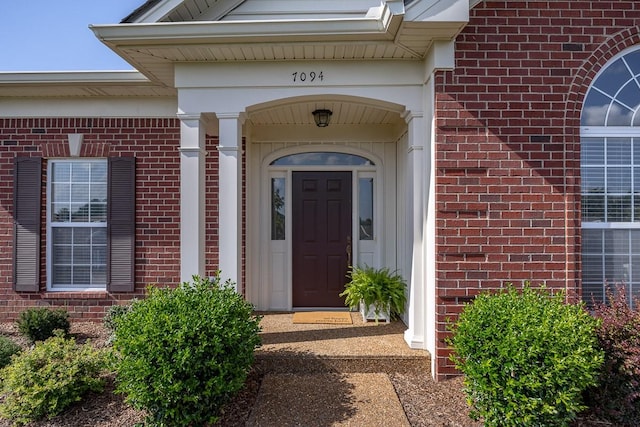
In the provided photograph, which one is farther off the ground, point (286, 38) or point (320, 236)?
point (286, 38)

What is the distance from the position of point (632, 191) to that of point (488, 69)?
6.16 feet

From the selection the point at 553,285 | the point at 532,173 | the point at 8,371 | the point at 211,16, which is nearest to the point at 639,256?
the point at 553,285

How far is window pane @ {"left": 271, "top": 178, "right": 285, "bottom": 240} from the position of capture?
579cm

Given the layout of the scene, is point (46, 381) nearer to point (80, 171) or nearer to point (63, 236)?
point (63, 236)

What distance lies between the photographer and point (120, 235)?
5.32 metres

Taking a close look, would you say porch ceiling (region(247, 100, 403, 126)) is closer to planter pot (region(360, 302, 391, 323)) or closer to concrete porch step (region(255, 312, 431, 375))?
planter pot (region(360, 302, 391, 323))

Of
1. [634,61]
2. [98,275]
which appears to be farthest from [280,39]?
[98,275]

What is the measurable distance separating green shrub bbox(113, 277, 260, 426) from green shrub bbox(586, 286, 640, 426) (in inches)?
107

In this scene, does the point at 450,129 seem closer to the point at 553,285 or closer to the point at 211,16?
the point at 553,285

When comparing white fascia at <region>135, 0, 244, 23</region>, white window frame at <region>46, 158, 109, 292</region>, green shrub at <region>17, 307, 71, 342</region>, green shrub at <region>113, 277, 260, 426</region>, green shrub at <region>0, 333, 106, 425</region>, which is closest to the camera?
green shrub at <region>113, 277, 260, 426</region>

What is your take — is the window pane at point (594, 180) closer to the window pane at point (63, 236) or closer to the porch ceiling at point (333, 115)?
the porch ceiling at point (333, 115)

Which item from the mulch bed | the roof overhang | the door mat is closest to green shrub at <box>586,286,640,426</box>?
the mulch bed

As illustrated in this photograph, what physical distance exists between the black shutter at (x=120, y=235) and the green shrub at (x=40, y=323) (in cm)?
67

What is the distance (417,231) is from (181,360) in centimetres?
245
